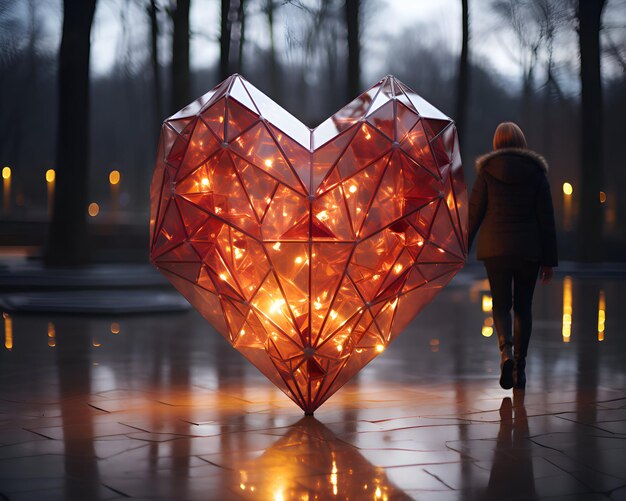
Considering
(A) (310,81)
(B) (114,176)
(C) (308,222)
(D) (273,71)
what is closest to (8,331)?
(C) (308,222)

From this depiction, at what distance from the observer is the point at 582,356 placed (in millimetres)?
10586

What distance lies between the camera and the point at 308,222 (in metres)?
6.59

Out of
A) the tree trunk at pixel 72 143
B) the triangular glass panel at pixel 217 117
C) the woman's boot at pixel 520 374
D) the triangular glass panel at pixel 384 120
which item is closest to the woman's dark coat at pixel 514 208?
the woman's boot at pixel 520 374

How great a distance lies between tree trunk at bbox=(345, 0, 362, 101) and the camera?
23.0 metres

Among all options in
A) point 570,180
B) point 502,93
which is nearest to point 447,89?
point 502,93

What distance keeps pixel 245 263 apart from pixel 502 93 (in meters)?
42.0

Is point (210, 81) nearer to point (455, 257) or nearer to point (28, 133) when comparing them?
point (28, 133)

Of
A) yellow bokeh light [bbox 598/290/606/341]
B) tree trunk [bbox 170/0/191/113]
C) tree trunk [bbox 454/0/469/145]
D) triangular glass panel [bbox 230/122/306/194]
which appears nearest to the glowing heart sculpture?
triangular glass panel [bbox 230/122/306/194]

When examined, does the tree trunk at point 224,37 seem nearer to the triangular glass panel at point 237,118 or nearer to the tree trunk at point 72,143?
the tree trunk at point 72,143

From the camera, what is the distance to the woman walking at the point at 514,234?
27.3ft

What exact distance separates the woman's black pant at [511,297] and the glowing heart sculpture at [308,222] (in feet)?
4.45

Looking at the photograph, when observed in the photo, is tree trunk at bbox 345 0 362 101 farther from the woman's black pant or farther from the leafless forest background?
the woman's black pant

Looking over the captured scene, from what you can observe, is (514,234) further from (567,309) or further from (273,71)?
(273,71)

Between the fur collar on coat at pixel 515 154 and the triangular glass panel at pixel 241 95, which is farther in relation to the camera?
the fur collar on coat at pixel 515 154
